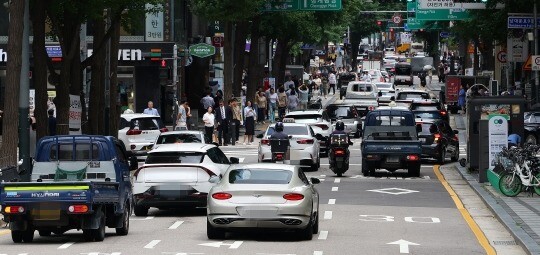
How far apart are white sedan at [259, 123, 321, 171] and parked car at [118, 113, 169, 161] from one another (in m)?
4.71

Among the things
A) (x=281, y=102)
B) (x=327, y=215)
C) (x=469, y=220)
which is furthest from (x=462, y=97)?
(x=469, y=220)

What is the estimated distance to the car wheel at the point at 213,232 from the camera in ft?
72.0

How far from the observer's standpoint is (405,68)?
421ft

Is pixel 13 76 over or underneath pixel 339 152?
over

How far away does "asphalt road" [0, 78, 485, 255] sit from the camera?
20641 mm

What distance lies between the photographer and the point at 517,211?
27.3 metres

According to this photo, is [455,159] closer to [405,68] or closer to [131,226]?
[131,226]

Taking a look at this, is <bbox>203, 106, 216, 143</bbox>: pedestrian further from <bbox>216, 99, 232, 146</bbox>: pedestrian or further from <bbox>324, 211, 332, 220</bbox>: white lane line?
<bbox>324, 211, 332, 220</bbox>: white lane line

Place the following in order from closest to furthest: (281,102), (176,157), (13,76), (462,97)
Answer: (176,157) → (13,76) → (281,102) → (462,97)

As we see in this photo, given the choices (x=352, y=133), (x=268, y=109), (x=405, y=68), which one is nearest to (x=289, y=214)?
(x=352, y=133)

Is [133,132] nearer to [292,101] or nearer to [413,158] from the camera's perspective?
[413,158]

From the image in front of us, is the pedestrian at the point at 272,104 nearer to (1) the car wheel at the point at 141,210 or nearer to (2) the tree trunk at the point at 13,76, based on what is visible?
(2) the tree trunk at the point at 13,76

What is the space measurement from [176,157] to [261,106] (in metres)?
38.1

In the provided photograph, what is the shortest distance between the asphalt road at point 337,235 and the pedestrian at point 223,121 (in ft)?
59.0
